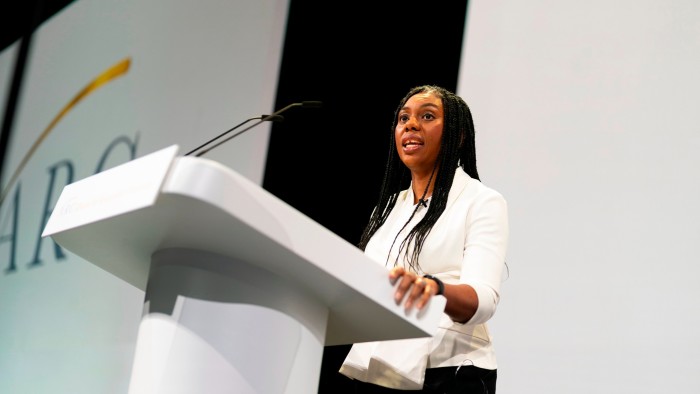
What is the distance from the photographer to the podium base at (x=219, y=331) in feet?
3.41

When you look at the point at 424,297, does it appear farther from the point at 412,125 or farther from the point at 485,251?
the point at 412,125

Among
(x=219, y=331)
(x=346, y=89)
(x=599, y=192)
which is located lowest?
(x=219, y=331)

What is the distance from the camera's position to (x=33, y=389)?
3.40m

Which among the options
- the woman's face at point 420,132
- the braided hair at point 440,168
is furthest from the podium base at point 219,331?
the woman's face at point 420,132

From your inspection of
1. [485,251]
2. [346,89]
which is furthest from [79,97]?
[485,251]

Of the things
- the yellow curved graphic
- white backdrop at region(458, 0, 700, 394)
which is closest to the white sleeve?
white backdrop at region(458, 0, 700, 394)

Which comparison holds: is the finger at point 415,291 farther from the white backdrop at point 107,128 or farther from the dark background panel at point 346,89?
the white backdrop at point 107,128

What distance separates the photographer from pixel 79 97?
383 cm

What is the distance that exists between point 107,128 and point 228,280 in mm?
2693

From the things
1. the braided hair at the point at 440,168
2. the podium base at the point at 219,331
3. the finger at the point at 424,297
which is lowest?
the podium base at the point at 219,331

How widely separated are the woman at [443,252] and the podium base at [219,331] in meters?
0.23

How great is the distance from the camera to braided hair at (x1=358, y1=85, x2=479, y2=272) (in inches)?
61.8

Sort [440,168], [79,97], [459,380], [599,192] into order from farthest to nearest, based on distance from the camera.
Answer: [79,97]
[599,192]
[440,168]
[459,380]

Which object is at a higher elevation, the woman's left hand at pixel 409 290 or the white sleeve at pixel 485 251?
the white sleeve at pixel 485 251
